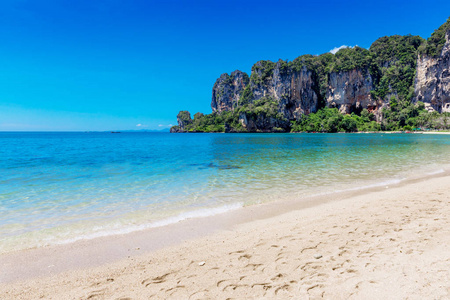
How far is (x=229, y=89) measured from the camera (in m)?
187

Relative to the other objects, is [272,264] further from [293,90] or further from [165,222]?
[293,90]

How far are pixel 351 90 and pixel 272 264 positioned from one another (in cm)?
13972

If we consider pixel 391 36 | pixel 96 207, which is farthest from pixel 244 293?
pixel 391 36

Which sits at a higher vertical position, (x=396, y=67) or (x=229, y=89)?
(x=229, y=89)

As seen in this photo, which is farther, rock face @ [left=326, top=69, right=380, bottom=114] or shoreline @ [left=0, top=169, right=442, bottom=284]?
rock face @ [left=326, top=69, right=380, bottom=114]

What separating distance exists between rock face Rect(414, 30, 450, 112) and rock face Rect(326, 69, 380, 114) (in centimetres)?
1929

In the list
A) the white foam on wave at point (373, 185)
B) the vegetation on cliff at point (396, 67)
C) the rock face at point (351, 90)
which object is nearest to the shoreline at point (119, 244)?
the white foam on wave at point (373, 185)

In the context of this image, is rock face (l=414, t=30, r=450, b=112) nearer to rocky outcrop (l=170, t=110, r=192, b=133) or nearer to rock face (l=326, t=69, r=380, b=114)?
rock face (l=326, t=69, r=380, b=114)

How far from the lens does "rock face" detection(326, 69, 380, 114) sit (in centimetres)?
11843

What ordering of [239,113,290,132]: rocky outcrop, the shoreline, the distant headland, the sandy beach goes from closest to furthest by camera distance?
the sandy beach
the shoreline
the distant headland
[239,113,290,132]: rocky outcrop

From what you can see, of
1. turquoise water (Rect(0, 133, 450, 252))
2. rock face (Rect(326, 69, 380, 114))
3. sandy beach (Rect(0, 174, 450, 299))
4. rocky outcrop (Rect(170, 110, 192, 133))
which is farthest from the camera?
rocky outcrop (Rect(170, 110, 192, 133))

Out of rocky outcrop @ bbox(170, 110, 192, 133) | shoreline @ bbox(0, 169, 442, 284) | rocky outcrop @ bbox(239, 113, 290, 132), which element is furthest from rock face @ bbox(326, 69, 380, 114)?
shoreline @ bbox(0, 169, 442, 284)

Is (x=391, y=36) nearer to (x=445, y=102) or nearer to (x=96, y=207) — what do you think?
(x=445, y=102)

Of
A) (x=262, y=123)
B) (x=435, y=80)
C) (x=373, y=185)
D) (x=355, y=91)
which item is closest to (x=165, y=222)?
(x=373, y=185)
